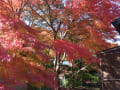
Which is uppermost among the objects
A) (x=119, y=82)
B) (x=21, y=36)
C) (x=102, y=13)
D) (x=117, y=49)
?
(x=102, y=13)

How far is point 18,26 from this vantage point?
655 cm

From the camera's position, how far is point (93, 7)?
8078 millimetres

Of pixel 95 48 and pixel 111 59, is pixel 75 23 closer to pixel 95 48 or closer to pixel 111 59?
pixel 95 48

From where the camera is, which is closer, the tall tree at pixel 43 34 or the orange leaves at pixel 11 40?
the orange leaves at pixel 11 40

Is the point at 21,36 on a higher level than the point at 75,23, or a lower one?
lower

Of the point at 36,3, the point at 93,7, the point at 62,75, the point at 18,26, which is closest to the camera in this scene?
the point at 18,26

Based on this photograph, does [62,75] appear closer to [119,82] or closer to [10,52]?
[119,82]

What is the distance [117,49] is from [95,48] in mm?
1559

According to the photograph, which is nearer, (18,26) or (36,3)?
(18,26)

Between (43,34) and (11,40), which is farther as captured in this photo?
(43,34)

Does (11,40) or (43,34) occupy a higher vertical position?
(43,34)

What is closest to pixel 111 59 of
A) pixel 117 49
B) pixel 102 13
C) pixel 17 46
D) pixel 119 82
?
pixel 117 49

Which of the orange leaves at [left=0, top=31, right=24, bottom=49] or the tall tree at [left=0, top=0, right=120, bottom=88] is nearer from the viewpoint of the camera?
the orange leaves at [left=0, top=31, right=24, bottom=49]

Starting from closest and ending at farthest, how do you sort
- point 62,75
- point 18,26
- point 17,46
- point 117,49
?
point 17,46 → point 18,26 → point 117,49 → point 62,75
